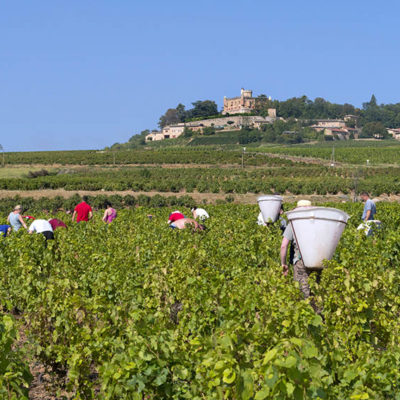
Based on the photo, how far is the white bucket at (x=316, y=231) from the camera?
620cm

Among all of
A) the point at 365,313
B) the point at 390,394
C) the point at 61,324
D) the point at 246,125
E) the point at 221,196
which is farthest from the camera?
the point at 246,125

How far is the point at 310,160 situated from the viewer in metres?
68.4

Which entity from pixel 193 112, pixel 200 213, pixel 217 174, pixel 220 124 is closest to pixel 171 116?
pixel 193 112

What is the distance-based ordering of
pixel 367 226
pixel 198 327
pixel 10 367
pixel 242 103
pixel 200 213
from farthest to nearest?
1. pixel 242 103
2. pixel 200 213
3. pixel 367 226
4. pixel 198 327
5. pixel 10 367

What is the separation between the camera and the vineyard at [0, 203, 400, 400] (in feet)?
12.3

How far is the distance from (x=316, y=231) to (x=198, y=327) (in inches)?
64.7

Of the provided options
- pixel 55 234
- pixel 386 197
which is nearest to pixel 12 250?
pixel 55 234

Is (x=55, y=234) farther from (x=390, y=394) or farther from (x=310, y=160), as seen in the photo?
(x=310, y=160)

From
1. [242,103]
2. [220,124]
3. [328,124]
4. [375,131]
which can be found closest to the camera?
[220,124]

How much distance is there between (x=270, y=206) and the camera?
9648mm

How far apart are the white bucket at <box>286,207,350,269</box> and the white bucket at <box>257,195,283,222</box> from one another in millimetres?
3181

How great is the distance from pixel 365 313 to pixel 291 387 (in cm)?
293

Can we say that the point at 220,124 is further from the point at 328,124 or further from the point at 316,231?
the point at 316,231

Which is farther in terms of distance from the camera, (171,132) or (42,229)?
(171,132)
